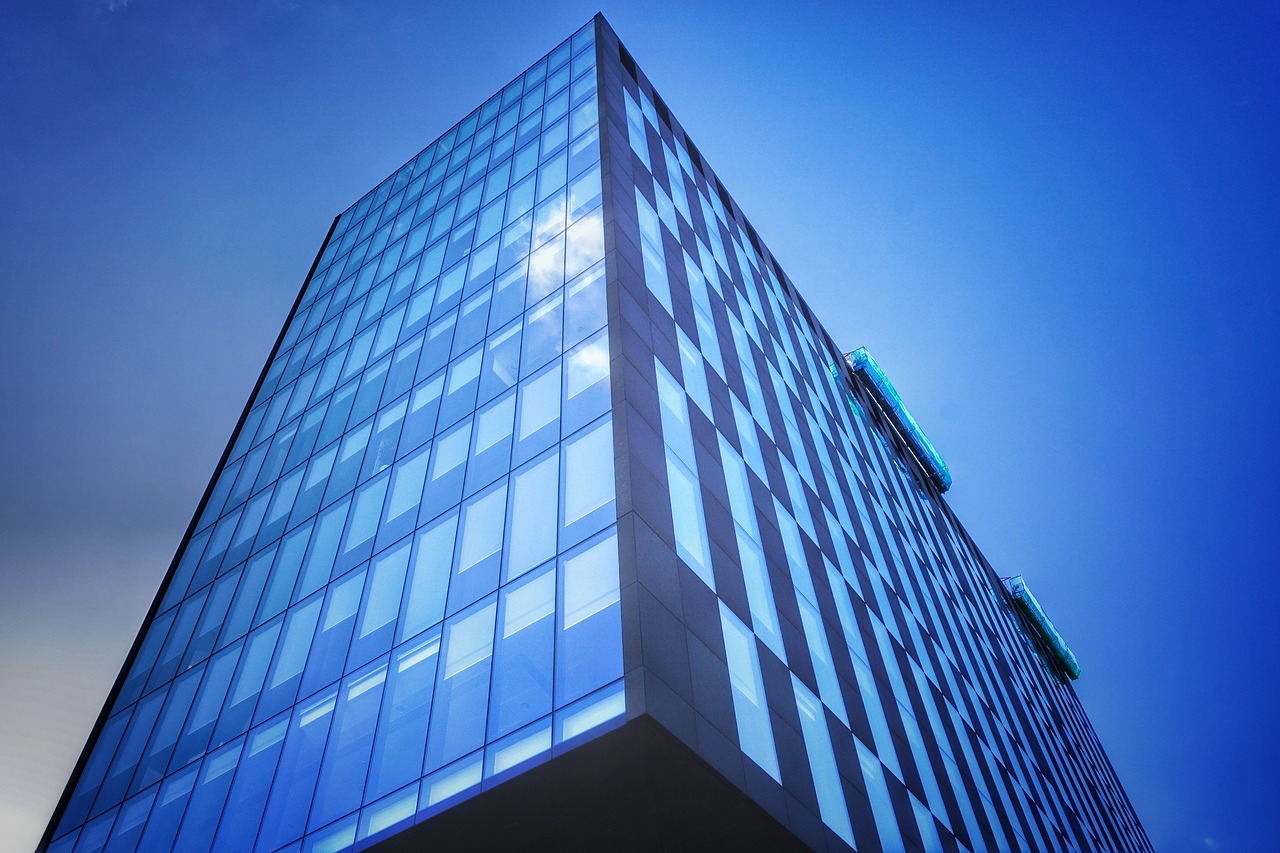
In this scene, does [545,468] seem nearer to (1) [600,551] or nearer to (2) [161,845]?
(1) [600,551]

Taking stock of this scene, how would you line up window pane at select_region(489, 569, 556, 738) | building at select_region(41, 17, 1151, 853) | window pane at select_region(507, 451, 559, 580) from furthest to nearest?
window pane at select_region(507, 451, 559, 580) → building at select_region(41, 17, 1151, 853) → window pane at select_region(489, 569, 556, 738)

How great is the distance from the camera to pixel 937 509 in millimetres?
64250

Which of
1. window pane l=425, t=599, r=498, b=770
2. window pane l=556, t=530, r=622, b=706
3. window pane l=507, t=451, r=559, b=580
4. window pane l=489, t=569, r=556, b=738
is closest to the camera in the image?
window pane l=556, t=530, r=622, b=706

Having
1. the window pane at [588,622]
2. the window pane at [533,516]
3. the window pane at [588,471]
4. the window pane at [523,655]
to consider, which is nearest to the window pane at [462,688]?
the window pane at [523,655]

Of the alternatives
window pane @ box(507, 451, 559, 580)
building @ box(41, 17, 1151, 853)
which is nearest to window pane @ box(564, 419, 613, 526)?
building @ box(41, 17, 1151, 853)

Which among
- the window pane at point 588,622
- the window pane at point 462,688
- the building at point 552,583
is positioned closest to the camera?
the window pane at point 588,622

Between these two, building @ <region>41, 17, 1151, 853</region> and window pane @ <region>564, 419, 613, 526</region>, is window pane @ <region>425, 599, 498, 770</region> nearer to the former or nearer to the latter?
building @ <region>41, 17, 1151, 853</region>

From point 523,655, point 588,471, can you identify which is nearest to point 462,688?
point 523,655

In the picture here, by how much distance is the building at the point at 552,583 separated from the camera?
14711 mm

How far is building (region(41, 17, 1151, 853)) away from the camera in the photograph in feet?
48.3

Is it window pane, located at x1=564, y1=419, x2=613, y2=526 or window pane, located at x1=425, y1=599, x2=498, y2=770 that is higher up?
window pane, located at x1=564, y1=419, x2=613, y2=526

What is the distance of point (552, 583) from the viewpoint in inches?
624

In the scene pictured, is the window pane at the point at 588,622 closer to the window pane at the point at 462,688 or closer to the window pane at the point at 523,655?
the window pane at the point at 523,655

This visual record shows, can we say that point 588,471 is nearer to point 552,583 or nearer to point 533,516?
point 533,516
